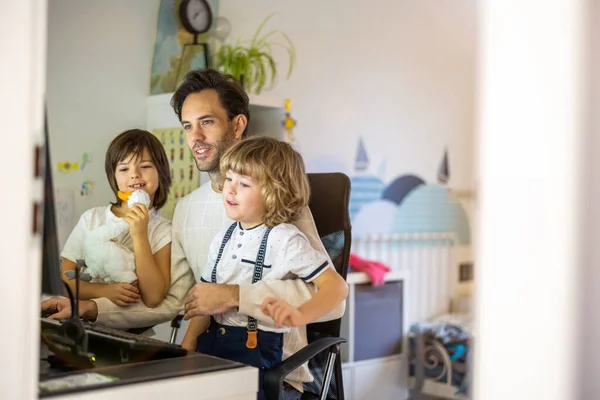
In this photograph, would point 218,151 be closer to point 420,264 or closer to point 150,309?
point 150,309

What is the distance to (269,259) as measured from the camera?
1540mm

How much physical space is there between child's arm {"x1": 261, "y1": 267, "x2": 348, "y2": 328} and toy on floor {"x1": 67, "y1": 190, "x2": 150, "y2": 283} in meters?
0.42

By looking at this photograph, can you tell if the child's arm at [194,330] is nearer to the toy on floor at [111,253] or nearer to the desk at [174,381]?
the toy on floor at [111,253]

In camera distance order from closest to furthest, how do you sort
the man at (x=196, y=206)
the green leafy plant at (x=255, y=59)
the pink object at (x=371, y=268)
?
the man at (x=196, y=206)
the green leafy plant at (x=255, y=59)
the pink object at (x=371, y=268)

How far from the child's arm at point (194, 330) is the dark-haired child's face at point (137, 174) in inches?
12.8

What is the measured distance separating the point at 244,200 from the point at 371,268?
1.42 metres

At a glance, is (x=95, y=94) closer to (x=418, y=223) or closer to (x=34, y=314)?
(x=34, y=314)

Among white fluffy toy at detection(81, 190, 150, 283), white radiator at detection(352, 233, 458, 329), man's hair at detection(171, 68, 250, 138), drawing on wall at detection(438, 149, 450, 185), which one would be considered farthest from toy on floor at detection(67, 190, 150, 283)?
drawing on wall at detection(438, 149, 450, 185)

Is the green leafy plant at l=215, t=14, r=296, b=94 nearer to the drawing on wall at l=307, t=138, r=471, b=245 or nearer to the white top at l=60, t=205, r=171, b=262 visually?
the white top at l=60, t=205, r=171, b=262

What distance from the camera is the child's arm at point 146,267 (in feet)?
5.78

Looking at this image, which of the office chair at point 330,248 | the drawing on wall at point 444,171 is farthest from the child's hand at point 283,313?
the drawing on wall at point 444,171

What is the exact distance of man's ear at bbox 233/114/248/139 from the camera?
1.72 m

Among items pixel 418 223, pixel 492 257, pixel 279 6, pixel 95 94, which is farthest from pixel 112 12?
pixel 418 223

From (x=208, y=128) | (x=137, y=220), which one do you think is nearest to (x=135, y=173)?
(x=137, y=220)
